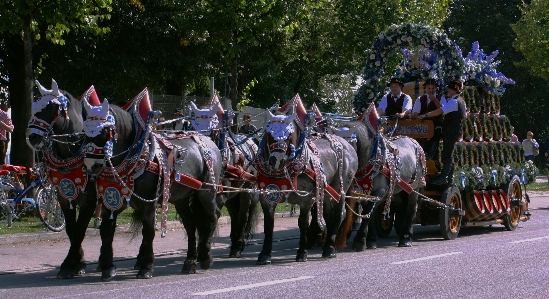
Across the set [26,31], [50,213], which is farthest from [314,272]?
[26,31]

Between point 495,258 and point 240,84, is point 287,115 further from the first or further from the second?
point 240,84

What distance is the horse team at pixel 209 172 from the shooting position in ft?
33.2

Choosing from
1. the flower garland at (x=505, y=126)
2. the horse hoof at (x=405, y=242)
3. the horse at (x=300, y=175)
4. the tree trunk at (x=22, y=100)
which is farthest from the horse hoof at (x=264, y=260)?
the flower garland at (x=505, y=126)

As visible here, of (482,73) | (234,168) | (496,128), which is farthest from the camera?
(496,128)

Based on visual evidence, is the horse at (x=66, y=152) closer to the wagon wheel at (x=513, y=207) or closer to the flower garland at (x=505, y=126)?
the wagon wheel at (x=513, y=207)

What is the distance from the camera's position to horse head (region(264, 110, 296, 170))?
37.6 feet

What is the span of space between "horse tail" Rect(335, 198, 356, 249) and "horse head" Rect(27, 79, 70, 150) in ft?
16.2

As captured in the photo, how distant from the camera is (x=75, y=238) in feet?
34.7

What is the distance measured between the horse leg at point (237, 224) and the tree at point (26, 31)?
14.6 ft

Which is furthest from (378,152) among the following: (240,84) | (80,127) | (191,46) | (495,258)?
(240,84)

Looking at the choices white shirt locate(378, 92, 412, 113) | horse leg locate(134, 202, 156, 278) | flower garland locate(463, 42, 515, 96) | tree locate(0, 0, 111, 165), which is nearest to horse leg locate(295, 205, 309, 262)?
horse leg locate(134, 202, 156, 278)

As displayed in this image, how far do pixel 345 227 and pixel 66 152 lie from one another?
4.94 meters

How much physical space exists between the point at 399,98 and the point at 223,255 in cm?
429

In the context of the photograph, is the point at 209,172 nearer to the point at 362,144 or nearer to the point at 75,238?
the point at 75,238
